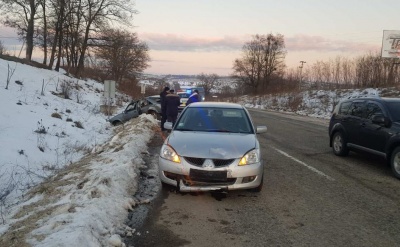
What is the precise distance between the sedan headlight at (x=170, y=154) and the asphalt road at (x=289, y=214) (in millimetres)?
664

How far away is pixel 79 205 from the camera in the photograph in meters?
4.95

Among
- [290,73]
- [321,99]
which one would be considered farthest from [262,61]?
[321,99]

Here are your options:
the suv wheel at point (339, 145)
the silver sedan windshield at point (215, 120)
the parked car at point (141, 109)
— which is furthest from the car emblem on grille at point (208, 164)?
the parked car at point (141, 109)

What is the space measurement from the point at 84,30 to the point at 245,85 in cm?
5335

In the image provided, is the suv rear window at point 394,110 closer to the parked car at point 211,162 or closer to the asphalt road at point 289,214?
the asphalt road at point 289,214

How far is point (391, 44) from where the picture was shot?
3659cm

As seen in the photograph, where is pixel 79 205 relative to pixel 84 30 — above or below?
below

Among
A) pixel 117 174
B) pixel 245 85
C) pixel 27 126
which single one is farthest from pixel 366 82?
pixel 245 85

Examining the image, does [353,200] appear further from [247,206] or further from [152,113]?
[152,113]

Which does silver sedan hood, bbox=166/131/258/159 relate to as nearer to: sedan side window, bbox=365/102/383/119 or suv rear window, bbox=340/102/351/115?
sedan side window, bbox=365/102/383/119

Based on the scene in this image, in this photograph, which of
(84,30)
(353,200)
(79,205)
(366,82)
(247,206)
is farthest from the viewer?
(84,30)

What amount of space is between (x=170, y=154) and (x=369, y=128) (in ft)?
17.5

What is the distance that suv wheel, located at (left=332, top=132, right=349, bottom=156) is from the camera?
32.6 feet

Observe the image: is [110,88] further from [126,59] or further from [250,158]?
[126,59]
